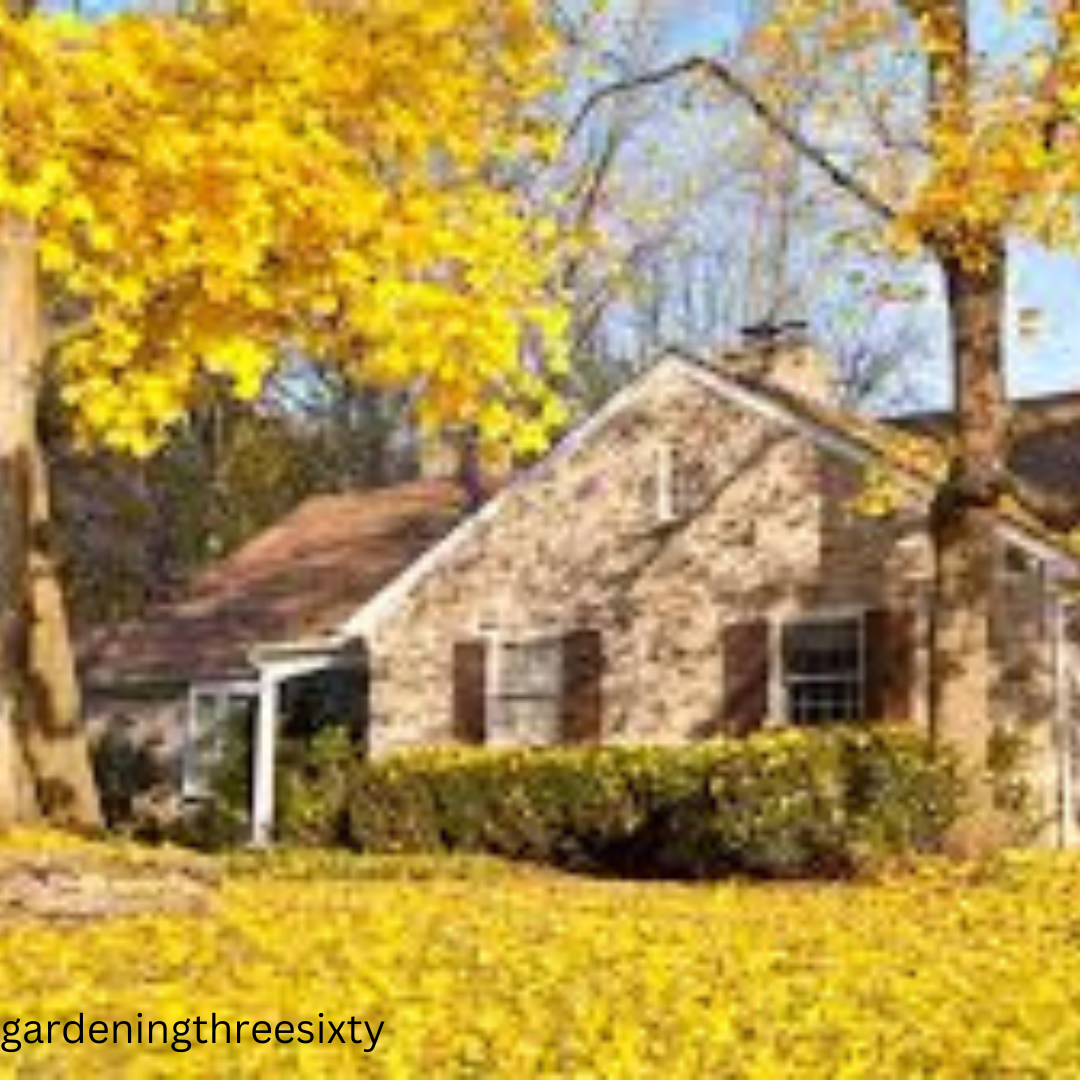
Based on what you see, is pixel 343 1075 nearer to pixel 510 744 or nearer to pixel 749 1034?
pixel 749 1034

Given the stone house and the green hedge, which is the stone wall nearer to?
the stone house

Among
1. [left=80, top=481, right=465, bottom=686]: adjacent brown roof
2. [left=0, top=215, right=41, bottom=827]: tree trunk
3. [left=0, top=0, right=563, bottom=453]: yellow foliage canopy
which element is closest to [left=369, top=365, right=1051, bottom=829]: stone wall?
[left=80, top=481, right=465, bottom=686]: adjacent brown roof

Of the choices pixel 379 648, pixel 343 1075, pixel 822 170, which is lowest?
pixel 343 1075

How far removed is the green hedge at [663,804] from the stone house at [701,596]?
2591 mm

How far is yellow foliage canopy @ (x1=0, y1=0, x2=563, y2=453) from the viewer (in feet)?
49.0

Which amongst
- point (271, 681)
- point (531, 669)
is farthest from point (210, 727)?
point (531, 669)

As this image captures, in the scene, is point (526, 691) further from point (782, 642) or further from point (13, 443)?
point (13, 443)

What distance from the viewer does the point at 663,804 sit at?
86.4 ft

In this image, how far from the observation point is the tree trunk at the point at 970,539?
24.2 metres

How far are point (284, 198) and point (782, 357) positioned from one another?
18.3m

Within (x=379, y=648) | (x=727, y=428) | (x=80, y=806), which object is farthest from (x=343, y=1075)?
(x=379, y=648)

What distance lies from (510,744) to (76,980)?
1922 cm

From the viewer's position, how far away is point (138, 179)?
15.2 meters

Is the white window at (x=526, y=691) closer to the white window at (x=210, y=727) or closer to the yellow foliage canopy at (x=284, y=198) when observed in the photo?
the white window at (x=210, y=727)
